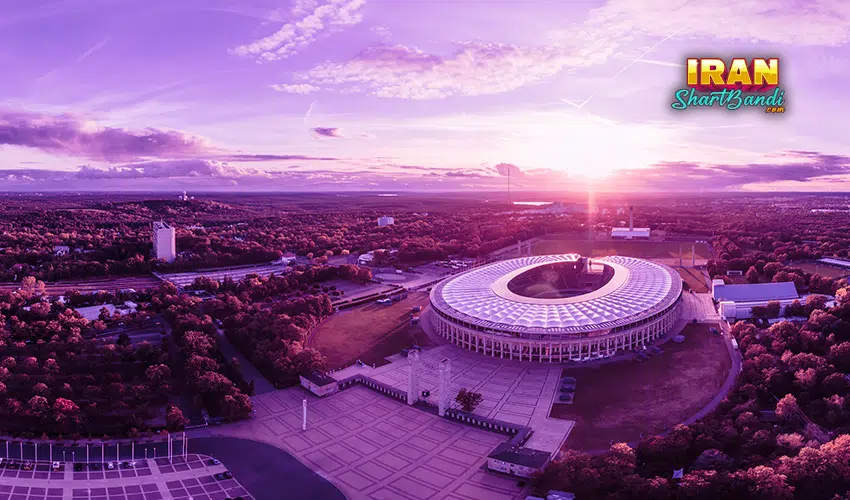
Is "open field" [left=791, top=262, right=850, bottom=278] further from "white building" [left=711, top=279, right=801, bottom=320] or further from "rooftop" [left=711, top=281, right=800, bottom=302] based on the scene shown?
"rooftop" [left=711, top=281, right=800, bottom=302]

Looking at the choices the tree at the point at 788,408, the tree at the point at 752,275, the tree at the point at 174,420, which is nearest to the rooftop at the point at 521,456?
the tree at the point at 788,408

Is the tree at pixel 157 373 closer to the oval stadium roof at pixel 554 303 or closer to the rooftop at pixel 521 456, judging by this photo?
the oval stadium roof at pixel 554 303

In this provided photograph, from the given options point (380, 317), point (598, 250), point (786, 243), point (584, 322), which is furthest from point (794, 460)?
point (786, 243)

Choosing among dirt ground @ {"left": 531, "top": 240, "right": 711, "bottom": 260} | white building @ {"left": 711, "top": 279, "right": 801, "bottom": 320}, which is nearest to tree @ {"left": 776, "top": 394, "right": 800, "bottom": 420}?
white building @ {"left": 711, "top": 279, "right": 801, "bottom": 320}

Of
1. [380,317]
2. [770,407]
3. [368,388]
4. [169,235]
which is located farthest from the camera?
[169,235]

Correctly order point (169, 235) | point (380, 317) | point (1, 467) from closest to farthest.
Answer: point (1, 467) < point (380, 317) < point (169, 235)

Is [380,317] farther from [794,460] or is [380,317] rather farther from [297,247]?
[297,247]

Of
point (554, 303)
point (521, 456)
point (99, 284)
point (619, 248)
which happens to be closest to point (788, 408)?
point (521, 456)
